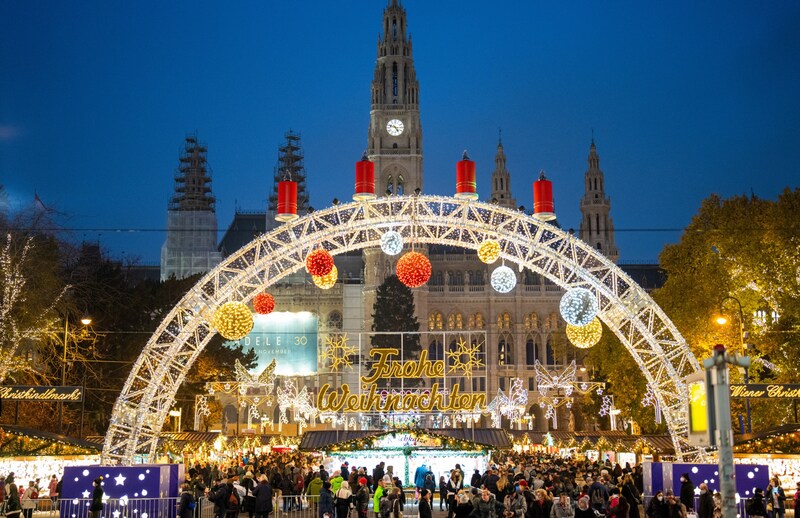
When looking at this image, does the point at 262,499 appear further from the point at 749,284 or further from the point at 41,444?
the point at 749,284

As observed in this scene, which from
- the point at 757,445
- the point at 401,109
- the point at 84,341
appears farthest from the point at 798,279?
the point at 401,109

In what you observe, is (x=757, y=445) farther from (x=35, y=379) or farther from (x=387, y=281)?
(x=387, y=281)

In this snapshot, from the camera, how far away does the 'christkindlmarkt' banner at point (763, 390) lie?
826 inches

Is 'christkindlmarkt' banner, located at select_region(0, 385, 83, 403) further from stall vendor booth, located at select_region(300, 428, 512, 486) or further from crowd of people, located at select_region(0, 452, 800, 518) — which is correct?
stall vendor booth, located at select_region(300, 428, 512, 486)

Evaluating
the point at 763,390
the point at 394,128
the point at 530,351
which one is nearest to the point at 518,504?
the point at 763,390

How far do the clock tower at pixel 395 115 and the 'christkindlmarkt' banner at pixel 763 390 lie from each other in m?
56.9

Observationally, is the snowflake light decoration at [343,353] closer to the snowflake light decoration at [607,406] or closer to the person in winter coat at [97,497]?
the person in winter coat at [97,497]

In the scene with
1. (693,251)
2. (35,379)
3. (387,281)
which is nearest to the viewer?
(35,379)

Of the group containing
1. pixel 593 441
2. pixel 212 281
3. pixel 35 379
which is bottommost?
pixel 593 441

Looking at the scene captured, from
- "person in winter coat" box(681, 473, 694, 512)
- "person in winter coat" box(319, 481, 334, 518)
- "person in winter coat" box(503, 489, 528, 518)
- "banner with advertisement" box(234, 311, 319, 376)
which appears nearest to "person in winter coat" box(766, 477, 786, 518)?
"person in winter coat" box(681, 473, 694, 512)

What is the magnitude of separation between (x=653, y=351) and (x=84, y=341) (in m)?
20.4

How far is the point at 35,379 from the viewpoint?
29688mm

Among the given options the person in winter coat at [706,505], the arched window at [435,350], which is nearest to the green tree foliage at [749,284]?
the person in winter coat at [706,505]

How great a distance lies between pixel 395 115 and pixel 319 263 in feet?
204
